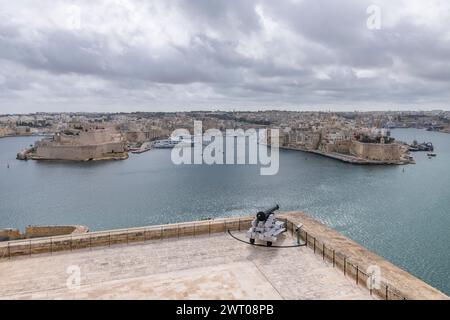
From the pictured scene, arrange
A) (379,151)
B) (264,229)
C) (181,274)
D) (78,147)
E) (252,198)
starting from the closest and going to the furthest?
(181,274), (264,229), (252,198), (379,151), (78,147)

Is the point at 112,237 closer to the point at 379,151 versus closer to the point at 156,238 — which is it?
the point at 156,238

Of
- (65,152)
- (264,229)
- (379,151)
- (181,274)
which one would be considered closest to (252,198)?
(264,229)

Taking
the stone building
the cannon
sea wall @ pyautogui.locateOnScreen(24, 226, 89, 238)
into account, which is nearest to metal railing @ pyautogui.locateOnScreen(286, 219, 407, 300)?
the cannon

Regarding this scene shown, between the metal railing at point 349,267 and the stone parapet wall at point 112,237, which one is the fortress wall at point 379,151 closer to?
the stone parapet wall at point 112,237

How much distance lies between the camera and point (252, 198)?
28734 mm

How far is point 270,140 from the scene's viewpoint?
7856cm

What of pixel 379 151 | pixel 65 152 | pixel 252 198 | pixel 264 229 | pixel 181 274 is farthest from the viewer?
pixel 65 152

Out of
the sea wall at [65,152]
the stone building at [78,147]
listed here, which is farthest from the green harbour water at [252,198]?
the stone building at [78,147]

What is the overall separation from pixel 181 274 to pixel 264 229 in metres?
2.53

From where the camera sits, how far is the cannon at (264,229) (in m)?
8.72

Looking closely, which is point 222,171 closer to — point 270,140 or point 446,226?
point 446,226

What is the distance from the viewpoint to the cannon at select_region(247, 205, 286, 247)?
872 cm

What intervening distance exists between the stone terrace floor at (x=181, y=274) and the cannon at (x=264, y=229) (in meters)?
0.27

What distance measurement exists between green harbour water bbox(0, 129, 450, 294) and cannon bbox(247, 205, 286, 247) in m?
8.32
